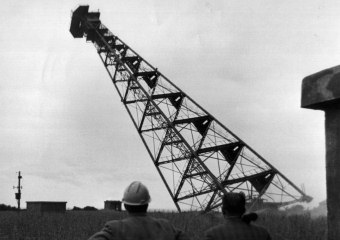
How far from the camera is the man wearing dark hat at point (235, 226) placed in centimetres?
300

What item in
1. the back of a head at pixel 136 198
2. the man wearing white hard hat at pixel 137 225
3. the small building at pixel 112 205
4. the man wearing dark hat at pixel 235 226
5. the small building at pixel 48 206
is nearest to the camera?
the man wearing white hard hat at pixel 137 225

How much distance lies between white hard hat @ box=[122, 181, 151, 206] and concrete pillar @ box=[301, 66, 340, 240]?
186cm

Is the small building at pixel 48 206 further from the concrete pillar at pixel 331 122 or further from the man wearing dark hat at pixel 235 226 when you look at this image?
the man wearing dark hat at pixel 235 226

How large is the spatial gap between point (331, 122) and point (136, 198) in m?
2.09

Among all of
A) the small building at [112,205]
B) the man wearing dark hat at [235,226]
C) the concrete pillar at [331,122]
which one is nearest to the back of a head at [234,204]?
the man wearing dark hat at [235,226]

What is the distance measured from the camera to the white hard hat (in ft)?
9.04

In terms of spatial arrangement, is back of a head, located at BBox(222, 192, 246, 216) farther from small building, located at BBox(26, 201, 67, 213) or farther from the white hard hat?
small building, located at BBox(26, 201, 67, 213)

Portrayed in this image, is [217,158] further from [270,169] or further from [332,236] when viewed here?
[332,236]

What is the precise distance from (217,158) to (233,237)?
14297mm

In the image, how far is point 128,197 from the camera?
2.78 meters

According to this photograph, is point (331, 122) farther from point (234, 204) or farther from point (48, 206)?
point (48, 206)

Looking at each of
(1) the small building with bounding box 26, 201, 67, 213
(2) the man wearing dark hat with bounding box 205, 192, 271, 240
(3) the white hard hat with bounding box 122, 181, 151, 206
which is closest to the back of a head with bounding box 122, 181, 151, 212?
(3) the white hard hat with bounding box 122, 181, 151, 206

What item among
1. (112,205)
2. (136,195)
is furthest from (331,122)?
(112,205)

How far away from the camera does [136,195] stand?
277 centimetres
